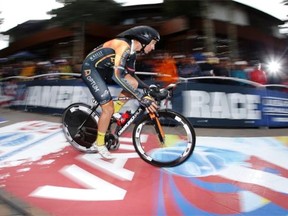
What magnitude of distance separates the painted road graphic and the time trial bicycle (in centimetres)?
20

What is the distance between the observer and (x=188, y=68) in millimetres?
9594

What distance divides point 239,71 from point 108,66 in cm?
601

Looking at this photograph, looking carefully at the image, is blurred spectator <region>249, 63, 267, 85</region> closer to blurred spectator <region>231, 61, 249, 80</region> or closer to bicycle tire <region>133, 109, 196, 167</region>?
blurred spectator <region>231, 61, 249, 80</region>

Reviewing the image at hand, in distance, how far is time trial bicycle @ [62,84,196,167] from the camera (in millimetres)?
4652

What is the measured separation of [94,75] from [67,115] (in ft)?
3.24

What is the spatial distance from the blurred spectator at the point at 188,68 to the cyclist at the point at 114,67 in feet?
15.1

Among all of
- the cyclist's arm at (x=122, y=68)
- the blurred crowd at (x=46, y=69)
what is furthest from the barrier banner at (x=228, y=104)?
the cyclist's arm at (x=122, y=68)

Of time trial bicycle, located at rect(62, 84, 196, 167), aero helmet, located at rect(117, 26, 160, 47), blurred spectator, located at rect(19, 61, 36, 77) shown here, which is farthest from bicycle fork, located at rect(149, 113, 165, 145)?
blurred spectator, located at rect(19, 61, 36, 77)

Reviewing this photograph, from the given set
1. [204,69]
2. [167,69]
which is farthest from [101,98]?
[204,69]

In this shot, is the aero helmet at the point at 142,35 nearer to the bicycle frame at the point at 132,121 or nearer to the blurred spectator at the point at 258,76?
the bicycle frame at the point at 132,121

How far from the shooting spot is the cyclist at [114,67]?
15.1ft

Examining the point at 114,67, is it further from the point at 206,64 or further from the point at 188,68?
the point at 206,64

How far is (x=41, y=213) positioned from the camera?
11.0 ft

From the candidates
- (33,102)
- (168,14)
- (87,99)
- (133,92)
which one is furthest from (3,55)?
(133,92)
